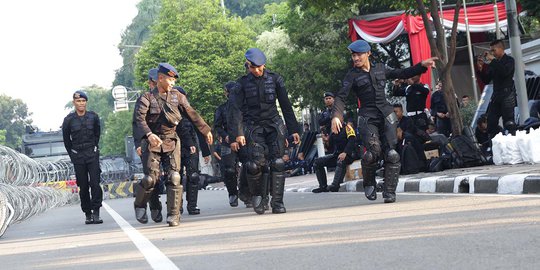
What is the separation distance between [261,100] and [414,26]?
20549 mm

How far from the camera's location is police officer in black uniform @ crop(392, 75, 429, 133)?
2006 centimetres

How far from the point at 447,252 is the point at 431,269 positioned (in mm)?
768

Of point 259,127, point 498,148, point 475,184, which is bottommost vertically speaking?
point 475,184

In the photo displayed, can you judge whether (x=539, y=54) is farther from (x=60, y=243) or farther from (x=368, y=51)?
(x=60, y=243)

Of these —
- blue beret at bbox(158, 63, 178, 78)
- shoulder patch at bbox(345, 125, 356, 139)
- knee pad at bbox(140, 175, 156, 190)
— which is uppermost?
blue beret at bbox(158, 63, 178, 78)

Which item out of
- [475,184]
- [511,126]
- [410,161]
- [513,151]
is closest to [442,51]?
[410,161]

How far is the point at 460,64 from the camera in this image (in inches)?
1515

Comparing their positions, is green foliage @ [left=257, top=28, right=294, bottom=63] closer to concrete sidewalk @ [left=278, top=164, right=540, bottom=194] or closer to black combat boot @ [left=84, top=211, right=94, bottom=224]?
concrete sidewalk @ [left=278, top=164, right=540, bottom=194]

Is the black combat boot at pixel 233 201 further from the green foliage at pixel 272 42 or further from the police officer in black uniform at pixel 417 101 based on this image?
the green foliage at pixel 272 42

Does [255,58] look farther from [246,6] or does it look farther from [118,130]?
[246,6]

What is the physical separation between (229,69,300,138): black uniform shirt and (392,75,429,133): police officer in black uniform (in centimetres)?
664

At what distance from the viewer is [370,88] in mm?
13023

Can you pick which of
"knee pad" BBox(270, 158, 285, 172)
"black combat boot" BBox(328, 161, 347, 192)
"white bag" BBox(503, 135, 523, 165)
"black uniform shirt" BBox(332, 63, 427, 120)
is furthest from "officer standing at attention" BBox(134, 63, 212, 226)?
"white bag" BBox(503, 135, 523, 165)

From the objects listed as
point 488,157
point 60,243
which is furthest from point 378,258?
point 488,157
